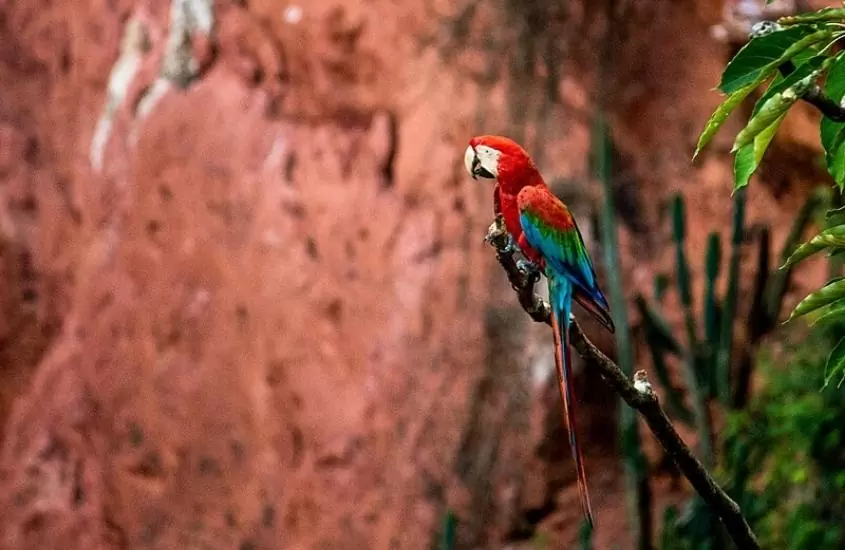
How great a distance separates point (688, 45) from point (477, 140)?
150 cm

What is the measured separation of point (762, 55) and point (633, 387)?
11.1 inches

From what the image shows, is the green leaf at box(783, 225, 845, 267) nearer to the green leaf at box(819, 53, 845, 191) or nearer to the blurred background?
the green leaf at box(819, 53, 845, 191)

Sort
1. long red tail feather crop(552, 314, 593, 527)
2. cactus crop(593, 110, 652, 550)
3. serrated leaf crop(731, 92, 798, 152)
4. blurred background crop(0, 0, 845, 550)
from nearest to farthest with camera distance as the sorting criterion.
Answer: serrated leaf crop(731, 92, 798, 152)
long red tail feather crop(552, 314, 593, 527)
cactus crop(593, 110, 652, 550)
blurred background crop(0, 0, 845, 550)

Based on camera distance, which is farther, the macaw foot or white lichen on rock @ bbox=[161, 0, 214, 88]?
white lichen on rock @ bbox=[161, 0, 214, 88]

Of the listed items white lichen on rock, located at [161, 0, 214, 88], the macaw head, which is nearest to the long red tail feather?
the macaw head

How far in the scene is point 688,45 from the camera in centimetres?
205

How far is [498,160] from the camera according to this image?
0.73m

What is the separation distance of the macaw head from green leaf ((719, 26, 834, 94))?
201 millimetres

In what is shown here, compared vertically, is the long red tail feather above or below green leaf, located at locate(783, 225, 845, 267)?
below

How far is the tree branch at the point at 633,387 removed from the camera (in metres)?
0.70

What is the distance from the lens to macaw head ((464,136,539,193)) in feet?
2.39

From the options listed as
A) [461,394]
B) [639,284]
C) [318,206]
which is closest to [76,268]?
[318,206]

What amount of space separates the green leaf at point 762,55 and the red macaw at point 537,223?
0.21m

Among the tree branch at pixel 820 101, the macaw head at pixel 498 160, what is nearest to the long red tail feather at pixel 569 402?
the macaw head at pixel 498 160
